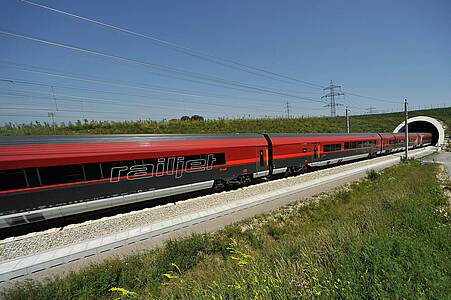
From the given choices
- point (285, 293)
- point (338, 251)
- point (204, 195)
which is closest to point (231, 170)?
point (204, 195)

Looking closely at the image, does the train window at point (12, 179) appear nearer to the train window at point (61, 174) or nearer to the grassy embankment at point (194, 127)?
the train window at point (61, 174)

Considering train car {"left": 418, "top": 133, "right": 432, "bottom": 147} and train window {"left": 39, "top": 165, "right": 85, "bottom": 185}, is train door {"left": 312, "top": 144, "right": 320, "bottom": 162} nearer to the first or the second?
train window {"left": 39, "top": 165, "right": 85, "bottom": 185}

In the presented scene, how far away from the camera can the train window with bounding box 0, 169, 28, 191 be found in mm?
6824

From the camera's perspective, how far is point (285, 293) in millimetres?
3162

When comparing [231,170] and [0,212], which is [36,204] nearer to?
[0,212]

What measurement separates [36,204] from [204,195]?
7.06 meters

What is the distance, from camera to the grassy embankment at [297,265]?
3146 mm

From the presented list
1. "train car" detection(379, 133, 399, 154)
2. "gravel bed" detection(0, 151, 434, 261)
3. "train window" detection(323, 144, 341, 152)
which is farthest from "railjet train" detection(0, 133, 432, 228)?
"train car" detection(379, 133, 399, 154)

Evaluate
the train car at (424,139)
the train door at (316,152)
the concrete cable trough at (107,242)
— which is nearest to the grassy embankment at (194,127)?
the train car at (424,139)

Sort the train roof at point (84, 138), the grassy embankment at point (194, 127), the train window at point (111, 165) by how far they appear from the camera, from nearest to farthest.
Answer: the train roof at point (84, 138) → the train window at point (111, 165) → the grassy embankment at point (194, 127)

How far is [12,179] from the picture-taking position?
6.95m

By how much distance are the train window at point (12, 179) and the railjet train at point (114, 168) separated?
0.02 meters

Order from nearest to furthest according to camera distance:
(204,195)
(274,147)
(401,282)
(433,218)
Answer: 1. (401,282)
2. (433,218)
3. (204,195)
4. (274,147)

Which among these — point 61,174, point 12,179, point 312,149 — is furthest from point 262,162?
point 12,179
